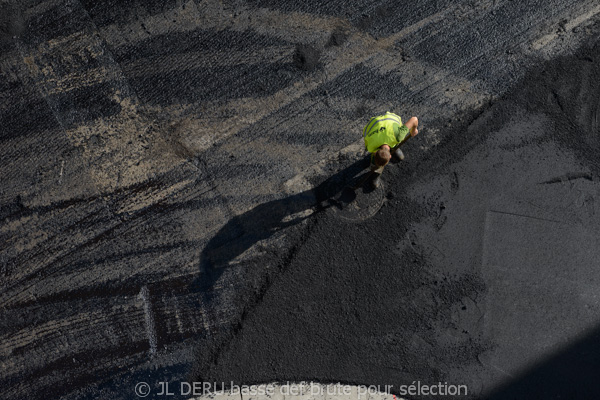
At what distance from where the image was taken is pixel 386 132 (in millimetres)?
4066

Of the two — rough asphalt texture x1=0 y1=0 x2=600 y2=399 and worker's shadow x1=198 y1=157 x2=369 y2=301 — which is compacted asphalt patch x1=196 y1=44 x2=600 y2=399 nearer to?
rough asphalt texture x1=0 y1=0 x2=600 y2=399

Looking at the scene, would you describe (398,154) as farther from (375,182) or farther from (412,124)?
(412,124)

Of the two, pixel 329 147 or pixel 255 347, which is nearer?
pixel 255 347

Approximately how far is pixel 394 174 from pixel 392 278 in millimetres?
1305

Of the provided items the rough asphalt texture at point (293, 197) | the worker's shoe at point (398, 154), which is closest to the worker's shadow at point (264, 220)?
the rough asphalt texture at point (293, 197)

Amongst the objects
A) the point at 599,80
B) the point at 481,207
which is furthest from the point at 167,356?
the point at 599,80

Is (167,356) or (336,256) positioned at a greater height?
(336,256)

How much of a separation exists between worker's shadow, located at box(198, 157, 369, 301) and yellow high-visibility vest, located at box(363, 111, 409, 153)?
0.76m

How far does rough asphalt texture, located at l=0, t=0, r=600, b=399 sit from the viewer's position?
4664 millimetres

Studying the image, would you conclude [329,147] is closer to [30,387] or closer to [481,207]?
[481,207]

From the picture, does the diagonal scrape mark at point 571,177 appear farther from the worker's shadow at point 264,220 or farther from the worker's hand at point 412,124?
the worker's shadow at point 264,220

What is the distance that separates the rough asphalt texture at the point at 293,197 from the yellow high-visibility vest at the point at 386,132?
78cm

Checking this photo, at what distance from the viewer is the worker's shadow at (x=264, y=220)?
4781 millimetres

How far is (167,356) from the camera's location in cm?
466
